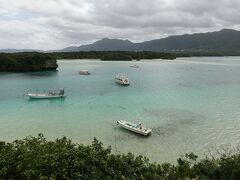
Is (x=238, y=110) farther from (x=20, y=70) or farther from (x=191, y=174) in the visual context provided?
(x=20, y=70)

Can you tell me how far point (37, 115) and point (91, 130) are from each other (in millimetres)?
11611

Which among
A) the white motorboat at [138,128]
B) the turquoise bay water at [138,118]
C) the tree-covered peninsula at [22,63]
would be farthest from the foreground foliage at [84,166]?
the tree-covered peninsula at [22,63]

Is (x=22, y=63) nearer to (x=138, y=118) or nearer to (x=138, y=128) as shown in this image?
(x=138, y=118)

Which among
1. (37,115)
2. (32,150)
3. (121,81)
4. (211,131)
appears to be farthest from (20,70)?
(32,150)

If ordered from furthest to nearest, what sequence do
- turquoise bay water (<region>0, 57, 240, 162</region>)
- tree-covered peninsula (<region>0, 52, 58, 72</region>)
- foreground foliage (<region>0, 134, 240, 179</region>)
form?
tree-covered peninsula (<region>0, 52, 58, 72</region>) → turquoise bay water (<region>0, 57, 240, 162</region>) → foreground foliage (<region>0, 134, 240, 179</region>)

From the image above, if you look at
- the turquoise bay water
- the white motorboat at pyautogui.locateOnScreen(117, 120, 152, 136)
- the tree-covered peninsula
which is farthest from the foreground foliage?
the tree-covered peninsula

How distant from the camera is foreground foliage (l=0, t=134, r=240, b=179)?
14898mm

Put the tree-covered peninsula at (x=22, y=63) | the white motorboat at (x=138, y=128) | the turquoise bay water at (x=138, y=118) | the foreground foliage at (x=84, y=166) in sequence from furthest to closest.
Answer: the tree-covered peninsula at (x=22, y=63) → the white motorboat at (x=138, y=128) → the turquoise bay water at (x=138, y=118) → the foreground foliage at (x=84, y=166)

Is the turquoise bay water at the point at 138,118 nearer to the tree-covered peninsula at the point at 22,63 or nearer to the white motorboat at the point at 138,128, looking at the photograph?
the white motorboat at the point at 138,128

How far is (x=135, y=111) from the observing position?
141ft

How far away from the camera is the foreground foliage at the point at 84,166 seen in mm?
14898

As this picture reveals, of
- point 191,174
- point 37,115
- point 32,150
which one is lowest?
point 37,115

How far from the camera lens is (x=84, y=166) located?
15.3m

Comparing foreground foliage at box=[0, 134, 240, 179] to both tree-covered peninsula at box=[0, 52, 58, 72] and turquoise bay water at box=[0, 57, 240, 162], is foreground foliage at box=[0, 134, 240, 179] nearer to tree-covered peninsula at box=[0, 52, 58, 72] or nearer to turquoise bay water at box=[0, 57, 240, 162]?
turquoise bay water at box=[0, 57, 240, 162]
